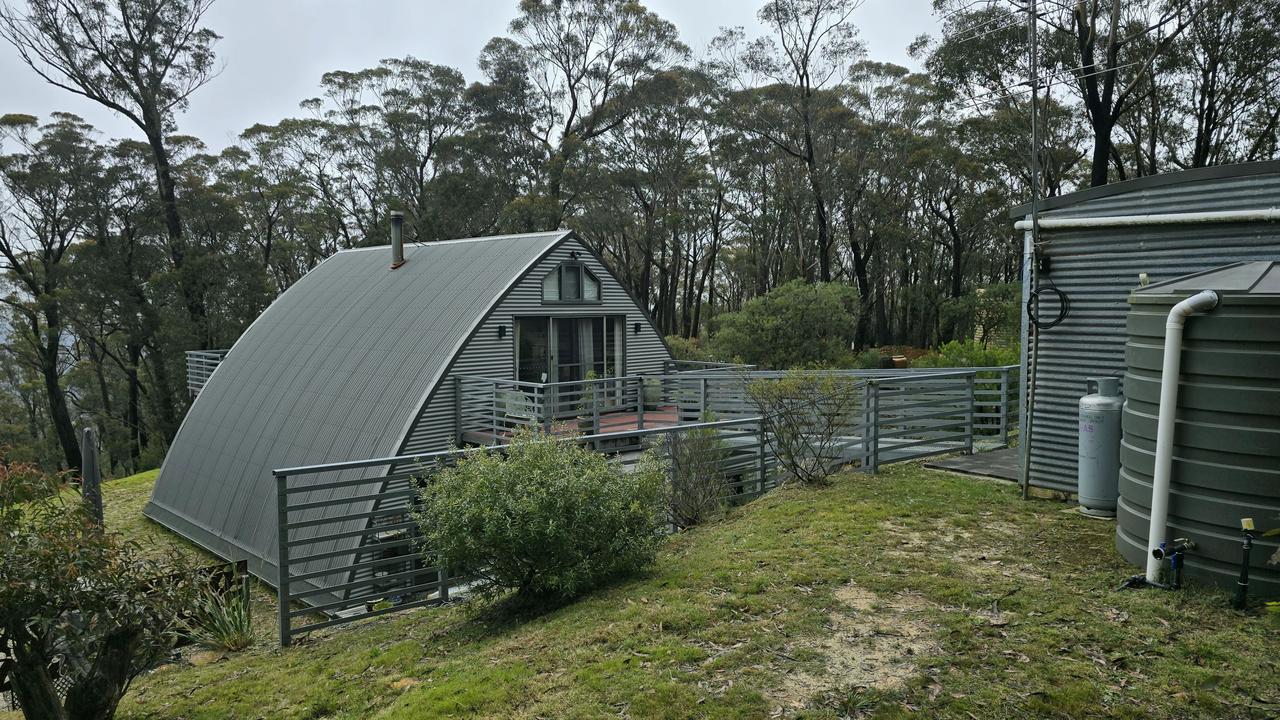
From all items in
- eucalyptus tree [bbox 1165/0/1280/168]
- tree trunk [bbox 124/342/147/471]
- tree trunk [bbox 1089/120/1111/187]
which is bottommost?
tree trunk [bbox 124/342/147/471]

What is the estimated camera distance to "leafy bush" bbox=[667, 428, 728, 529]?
32.4ft

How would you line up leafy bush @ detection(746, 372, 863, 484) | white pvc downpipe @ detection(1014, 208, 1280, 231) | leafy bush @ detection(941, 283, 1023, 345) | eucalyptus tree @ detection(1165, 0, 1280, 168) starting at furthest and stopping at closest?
leafy bush @ detection(941, 283, 1023, 345) → eucalyptus tree @ detection(1165, 0, 1280, 168) → leafy bush @ detection(746, 372, 863, 484) → white pvc downpipe @ detection(1014, 208, 1280, 231)

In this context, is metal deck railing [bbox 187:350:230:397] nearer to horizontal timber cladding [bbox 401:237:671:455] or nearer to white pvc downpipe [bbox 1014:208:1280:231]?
horizontal timber cladding [bbox 401:237:671:455]

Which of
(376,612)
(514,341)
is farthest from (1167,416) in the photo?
(514,341)

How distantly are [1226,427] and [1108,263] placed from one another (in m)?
3.37

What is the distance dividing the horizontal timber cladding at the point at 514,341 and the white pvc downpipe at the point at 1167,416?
11.1 m

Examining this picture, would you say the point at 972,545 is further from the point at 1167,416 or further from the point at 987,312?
the point at 987,312

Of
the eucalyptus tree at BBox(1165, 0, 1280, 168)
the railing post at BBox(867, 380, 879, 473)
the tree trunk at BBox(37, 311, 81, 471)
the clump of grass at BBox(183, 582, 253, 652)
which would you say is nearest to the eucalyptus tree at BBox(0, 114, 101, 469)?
the tree trunk at BBox(37, 311, 81, 471)

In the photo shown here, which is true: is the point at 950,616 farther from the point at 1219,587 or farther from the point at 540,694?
the point at 540,694

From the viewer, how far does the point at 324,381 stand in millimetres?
16797

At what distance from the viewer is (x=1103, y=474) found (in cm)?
802

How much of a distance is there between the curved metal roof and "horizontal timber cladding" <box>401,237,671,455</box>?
27 centimetres

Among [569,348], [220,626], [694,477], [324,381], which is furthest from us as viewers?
[569,348]

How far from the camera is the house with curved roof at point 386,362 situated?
1484 centimetres
